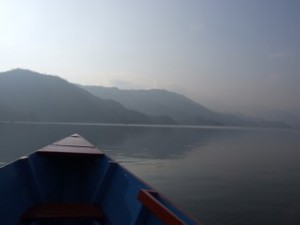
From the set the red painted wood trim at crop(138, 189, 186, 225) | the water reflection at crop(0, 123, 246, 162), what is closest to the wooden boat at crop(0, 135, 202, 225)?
the red painted wood trim at crop(138, 189, 186, 225)

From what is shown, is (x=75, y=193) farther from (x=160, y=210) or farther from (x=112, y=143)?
(x=112, y=143)

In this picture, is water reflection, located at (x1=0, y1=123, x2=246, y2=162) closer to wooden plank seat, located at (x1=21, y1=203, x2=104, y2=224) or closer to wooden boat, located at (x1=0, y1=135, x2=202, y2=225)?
wooden boat, located at (x1=0, y1=135, x2=202, y2=225)

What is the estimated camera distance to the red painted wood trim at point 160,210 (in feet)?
13.3

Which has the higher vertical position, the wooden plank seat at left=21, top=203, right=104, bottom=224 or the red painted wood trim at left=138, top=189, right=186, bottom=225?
the red painted wood trim at left=138, top=189, right=186, bottom=225

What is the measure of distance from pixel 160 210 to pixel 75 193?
6.15 meters

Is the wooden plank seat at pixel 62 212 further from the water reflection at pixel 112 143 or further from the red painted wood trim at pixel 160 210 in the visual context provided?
the water reflection at pixel 112 143

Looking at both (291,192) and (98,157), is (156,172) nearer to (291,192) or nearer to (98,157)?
(291,192)

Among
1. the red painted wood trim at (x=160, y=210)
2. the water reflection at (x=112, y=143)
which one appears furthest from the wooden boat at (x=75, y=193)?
the water reflection at (x=112, y=143)

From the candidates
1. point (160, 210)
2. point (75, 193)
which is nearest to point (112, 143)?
point (75, 193)

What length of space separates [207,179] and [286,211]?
11328mm

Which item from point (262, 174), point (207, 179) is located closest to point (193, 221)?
point (207, 179)

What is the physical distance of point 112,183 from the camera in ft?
29.4

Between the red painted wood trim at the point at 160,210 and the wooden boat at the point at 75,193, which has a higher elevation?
the red painted wood trim at the point at 160,210

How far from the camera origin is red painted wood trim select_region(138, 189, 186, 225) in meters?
4.04
